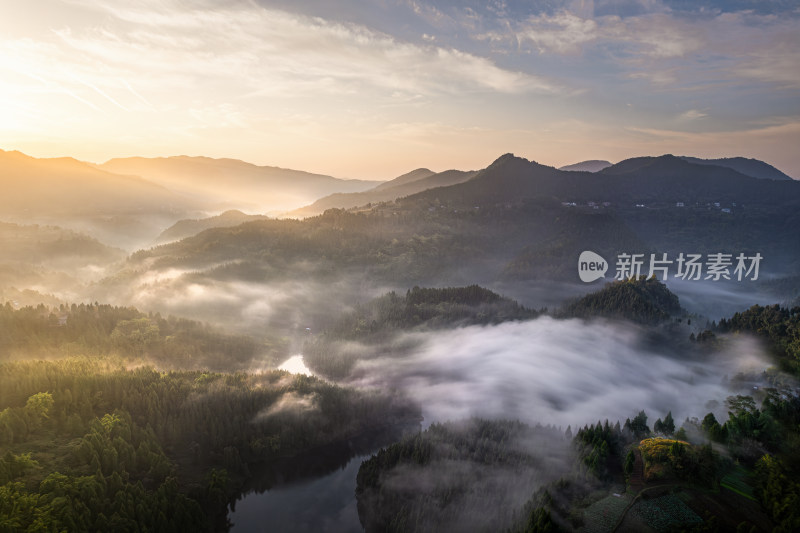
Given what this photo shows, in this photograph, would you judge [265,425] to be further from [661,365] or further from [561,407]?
[661,365]

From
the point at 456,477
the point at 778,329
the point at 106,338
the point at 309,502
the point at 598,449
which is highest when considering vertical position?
the point at 778,329

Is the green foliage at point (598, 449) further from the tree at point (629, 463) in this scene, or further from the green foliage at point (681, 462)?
the green foliage at point (681, 462)

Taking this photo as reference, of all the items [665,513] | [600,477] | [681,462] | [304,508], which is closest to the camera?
[665,513]

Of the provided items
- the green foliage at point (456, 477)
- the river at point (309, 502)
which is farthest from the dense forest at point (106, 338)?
the green foliage at point (456, 477)

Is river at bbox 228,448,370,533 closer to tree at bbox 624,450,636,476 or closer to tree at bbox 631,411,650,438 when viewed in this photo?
tree at bbox 624,450,636,476

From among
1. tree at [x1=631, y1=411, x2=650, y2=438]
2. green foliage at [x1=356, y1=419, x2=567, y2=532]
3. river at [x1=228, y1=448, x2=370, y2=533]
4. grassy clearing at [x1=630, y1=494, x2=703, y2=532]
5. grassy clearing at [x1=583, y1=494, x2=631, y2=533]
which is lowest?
river at [x1=228, y1=448, x2=370, y2=533]

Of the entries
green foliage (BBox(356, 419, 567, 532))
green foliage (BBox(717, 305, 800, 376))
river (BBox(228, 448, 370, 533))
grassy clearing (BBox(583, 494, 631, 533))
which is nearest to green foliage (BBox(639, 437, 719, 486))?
grassy clearing (BBox(583, 494, 631, 533))

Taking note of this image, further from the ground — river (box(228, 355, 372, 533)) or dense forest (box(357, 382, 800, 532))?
dense forest (box(357, 382, 800, 532))

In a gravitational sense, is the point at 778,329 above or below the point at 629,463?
above

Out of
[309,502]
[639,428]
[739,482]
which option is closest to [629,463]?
[739,482]

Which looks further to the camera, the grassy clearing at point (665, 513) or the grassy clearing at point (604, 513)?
the grassy clearing at point (604, 513)

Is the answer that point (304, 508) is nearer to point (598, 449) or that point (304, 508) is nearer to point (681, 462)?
point (598, 449)
